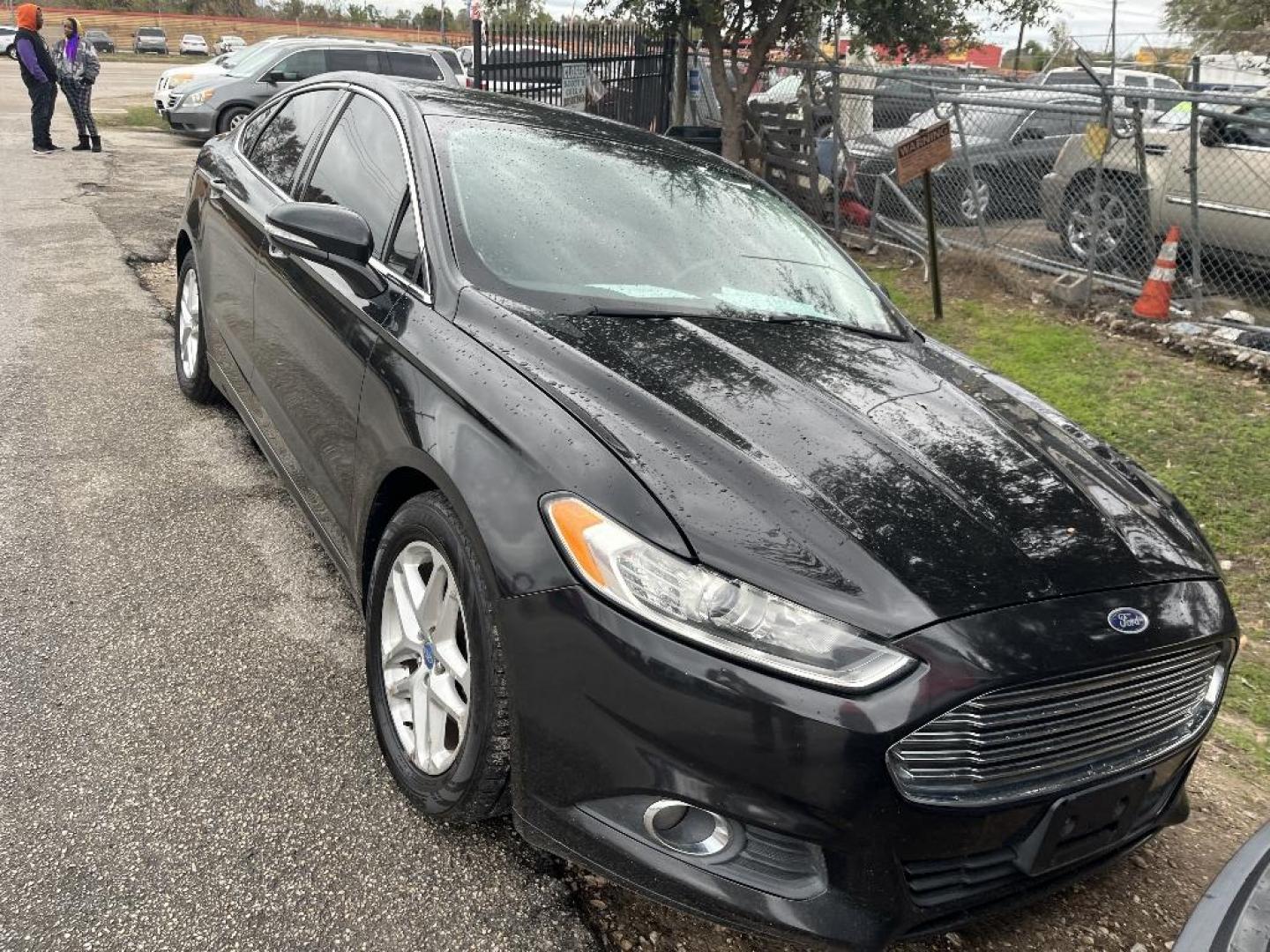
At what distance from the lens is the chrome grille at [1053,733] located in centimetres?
183

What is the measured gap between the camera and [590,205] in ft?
10.3

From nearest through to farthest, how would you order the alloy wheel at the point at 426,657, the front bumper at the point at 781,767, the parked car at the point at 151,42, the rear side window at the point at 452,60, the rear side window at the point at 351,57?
1. the front bumper at the point at 781,767
2. the alloy wheel at the point at 426,657
3. the rear side window at the point at 351,57
4. the rear side window at the point at 452,60
5. the parked car at the point at 151,42

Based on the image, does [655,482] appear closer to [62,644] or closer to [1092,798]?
[1092,798]

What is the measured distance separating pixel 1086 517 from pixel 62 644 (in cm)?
286

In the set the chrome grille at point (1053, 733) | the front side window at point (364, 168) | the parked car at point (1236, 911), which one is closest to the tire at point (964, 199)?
the front side window at point (364, 168)

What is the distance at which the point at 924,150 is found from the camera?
7008 mm

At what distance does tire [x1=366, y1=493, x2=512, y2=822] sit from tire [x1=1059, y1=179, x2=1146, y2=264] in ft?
22.0

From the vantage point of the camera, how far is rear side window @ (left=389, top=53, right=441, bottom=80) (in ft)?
52.0

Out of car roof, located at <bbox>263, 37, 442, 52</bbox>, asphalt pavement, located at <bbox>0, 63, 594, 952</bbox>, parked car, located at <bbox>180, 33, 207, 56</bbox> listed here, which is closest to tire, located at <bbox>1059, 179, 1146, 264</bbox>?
asphalt pavement, located at <bbox>0, 63, 594, 952</bbox>

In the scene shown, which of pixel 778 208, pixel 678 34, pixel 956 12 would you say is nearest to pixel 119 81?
pixel 678 34

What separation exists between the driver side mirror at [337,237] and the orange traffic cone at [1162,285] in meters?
6.24

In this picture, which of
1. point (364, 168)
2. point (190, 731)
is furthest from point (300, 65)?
point (190, 731)

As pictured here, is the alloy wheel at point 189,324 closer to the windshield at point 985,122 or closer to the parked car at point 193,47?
the windshield at point 985,122

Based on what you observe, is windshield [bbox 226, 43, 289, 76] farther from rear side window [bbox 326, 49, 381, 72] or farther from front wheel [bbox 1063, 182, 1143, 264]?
front wheel [bbox 1063, 182, 1143, 264]
